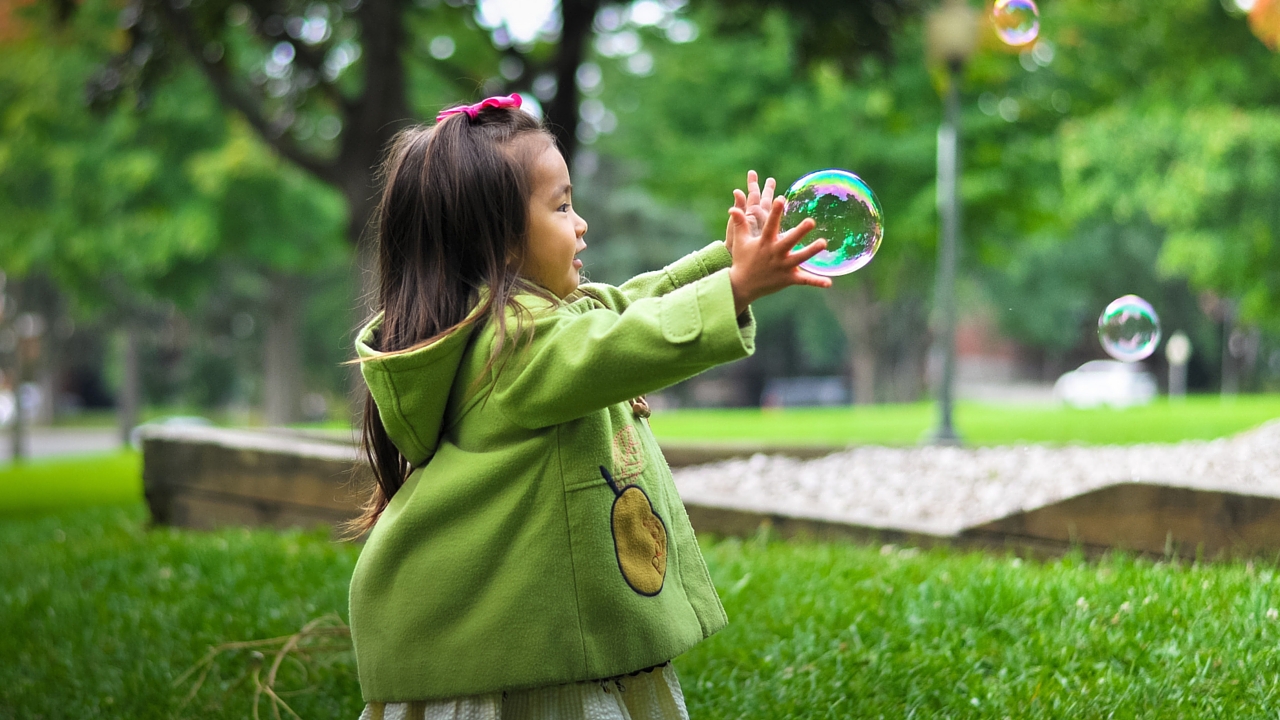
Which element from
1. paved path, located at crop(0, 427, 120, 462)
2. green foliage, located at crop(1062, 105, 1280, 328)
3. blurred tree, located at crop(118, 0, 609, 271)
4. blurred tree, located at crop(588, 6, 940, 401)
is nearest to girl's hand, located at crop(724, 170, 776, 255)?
blurred tree, located at crop(118, 0, 609, 271)

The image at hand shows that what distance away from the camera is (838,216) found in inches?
95.1

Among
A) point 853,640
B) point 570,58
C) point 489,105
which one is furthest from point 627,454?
point 570,58

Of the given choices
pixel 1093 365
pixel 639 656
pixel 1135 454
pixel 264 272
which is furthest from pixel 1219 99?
pixel 1093 365

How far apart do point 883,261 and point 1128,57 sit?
7.28 m

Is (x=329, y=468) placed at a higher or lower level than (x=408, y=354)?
lower

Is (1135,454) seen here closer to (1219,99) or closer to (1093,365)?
(1219,99)

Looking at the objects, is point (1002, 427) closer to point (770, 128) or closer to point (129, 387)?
point (770, 128)

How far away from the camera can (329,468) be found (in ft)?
19.5

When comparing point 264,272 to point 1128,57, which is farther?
point 264,272

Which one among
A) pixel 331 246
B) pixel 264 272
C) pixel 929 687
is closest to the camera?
pixel 929 687

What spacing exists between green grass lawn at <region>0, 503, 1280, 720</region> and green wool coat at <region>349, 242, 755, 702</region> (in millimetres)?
1266

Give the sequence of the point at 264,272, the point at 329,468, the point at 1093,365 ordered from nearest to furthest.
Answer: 1. the point at 329,468
2. the point at 264,272
3. the point at 1093,365

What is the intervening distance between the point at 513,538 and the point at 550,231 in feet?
1.84

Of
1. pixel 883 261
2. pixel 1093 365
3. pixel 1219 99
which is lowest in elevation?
pixel 1093 365
